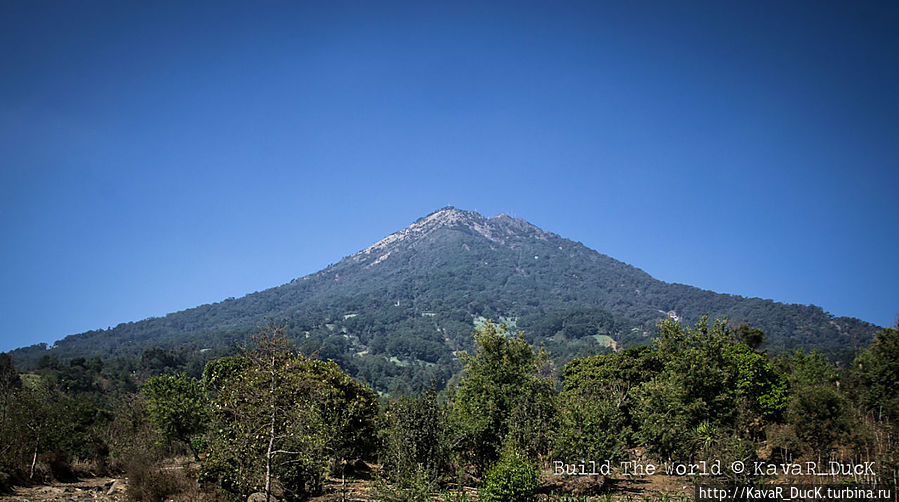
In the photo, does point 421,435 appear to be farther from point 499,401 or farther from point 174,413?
point 174,413

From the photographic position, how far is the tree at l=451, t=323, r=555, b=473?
20969 millimetres

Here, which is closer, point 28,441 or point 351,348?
point 28,441

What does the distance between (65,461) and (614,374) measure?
38.6 m

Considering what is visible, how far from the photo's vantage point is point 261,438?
12516mm

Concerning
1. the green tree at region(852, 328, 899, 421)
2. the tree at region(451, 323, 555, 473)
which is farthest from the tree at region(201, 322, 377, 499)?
the green tree at region(852, 328, 899, 421)

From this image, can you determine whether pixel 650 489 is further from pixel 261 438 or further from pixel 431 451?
pixel 261 438

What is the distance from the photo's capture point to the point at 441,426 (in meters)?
18.5

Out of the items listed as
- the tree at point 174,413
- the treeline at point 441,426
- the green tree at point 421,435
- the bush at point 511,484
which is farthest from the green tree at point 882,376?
the tree at point 174,413

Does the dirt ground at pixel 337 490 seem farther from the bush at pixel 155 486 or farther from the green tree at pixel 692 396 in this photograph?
the green tree at pixel 692 396

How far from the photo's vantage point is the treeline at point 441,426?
1286 cm

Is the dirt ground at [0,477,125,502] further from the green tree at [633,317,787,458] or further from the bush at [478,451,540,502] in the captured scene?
the green tree at [633,317,787,458]

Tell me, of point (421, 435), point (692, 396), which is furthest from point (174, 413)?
point (692, 396)

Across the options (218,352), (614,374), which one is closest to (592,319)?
(218,352)

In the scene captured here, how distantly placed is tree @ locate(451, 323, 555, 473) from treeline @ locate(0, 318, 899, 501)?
68 millimetres
